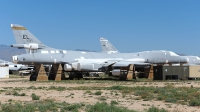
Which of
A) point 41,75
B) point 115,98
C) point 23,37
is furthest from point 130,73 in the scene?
point 115,98

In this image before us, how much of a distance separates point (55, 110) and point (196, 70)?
106 feet

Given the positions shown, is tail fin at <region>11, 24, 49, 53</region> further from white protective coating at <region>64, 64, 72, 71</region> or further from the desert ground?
the desert ground

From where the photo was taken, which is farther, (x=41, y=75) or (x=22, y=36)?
(x=22, y=36)

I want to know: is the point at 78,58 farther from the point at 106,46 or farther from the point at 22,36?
the point at 106,46

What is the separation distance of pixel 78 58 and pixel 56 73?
4.66 metres

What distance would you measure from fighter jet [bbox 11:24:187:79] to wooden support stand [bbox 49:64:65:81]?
0.90 meters

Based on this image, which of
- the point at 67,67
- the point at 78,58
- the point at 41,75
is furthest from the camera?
the point at 78,58

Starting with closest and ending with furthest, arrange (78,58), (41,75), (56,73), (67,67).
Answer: (41,75), (56,73), (67,67), (78,58)

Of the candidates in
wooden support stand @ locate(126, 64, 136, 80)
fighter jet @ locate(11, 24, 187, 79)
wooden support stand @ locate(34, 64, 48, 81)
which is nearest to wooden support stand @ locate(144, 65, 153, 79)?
fighter jet @ locate(11, 24, 187, 79)

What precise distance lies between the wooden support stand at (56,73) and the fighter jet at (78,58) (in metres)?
0.90

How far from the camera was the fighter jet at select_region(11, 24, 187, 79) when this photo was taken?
42750 millimetres

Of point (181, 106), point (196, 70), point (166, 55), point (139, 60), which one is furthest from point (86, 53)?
point (181, 106)

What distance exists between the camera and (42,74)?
136 feet

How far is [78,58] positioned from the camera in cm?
4612
